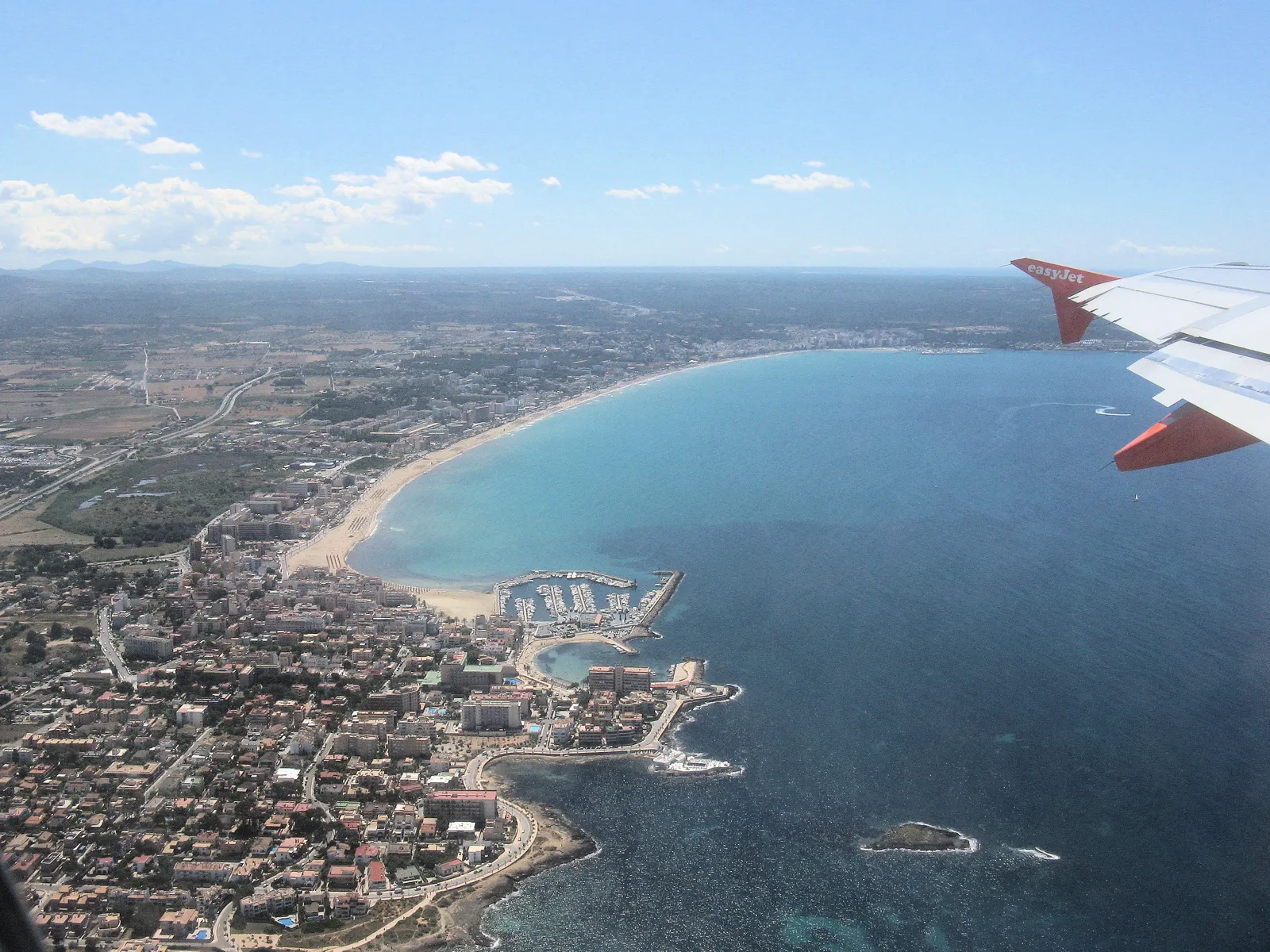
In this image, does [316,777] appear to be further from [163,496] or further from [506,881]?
[163,496]

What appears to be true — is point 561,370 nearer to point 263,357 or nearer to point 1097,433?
point 263,357

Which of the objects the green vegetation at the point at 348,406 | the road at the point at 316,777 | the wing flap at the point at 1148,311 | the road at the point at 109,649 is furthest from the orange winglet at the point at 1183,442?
the green vegetation at the point at 348,406

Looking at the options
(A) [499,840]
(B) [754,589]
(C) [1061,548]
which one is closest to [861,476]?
(C) [1061,548]

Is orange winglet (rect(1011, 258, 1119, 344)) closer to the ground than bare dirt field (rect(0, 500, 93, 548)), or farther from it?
farther from it

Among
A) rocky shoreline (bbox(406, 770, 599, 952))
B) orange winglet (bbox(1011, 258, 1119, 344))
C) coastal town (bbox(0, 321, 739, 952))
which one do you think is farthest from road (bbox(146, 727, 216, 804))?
orange winglet (bbox(1011, 258, 1119, 344))

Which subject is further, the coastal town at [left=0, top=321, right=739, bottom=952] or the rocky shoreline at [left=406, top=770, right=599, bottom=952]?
the coastal town at [left=0, top=321, right=739, bottom=952]

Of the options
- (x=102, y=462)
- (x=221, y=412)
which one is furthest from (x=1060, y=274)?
(x=221, y=412)

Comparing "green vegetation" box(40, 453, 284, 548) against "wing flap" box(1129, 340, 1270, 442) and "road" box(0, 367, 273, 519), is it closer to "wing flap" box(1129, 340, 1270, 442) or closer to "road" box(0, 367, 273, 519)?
"road" box(0, 367, 273, 519)
